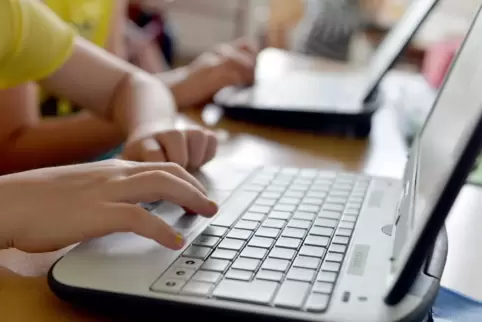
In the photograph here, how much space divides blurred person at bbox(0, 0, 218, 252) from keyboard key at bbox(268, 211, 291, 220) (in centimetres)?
5

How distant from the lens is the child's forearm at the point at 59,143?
88 centimetres

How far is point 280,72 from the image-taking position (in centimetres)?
123

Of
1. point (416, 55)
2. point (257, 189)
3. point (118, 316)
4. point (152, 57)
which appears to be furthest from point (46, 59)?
point (416, 55)

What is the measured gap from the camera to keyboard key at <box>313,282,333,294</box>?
0.39m

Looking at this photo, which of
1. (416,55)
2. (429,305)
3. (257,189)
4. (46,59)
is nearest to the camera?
(429,305)

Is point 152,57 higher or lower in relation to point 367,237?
lower

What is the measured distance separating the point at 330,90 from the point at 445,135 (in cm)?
56

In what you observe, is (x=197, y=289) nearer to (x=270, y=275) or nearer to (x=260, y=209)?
(x=270, y=275)

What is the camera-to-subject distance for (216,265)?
42 centimetres

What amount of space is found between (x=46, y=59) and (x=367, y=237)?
1.72ft

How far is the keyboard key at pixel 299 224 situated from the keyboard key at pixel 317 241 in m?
0.02

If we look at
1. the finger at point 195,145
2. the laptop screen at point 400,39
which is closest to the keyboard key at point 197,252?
the finger at point 195,145

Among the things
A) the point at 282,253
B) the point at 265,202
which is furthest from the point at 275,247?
the point at 265,202

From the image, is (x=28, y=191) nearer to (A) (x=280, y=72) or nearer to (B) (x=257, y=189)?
(B) (x=257, y=189)
